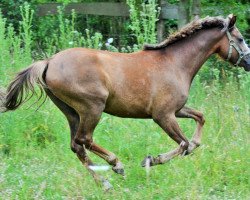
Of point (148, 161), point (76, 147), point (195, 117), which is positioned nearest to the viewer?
point (148, 161)

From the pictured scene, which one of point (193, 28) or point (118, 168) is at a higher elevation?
point (193, 28)

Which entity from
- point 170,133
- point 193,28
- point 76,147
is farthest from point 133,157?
point 193,28

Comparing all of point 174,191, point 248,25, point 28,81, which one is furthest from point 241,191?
point 248,25

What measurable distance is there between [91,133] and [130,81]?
2.39ft

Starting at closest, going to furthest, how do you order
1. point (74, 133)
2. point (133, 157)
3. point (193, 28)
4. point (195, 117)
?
point (74, 133) < point (193, 28) < point (195, 117) < point (133, 157)

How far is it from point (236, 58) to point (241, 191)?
179 cm

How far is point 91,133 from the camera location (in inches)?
279

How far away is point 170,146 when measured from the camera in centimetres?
834

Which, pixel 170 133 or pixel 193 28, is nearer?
pixel 170 133

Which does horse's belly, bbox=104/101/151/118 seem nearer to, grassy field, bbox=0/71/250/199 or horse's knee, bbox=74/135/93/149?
horse's knee, bbox=74/135/93/149

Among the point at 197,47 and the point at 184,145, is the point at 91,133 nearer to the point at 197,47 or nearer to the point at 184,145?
the point at 184,145

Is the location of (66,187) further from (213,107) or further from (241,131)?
(213,107)

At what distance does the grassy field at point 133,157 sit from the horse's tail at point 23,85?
0.78m

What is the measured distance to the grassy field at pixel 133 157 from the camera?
6641 millimetres
